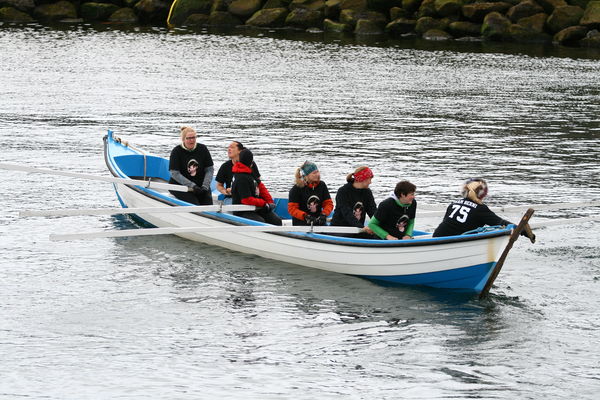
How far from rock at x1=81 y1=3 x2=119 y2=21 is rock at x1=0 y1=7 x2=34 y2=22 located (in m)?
3.54

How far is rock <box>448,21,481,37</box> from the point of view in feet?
193

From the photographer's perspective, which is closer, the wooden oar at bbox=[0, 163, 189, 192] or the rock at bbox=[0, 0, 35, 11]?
the wooden oar at bbox=[0, 163, 189, 192]

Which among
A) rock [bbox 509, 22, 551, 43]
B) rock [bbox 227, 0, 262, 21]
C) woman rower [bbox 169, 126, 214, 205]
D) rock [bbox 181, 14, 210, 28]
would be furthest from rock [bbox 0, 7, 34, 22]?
woman rower [bbox 169, 126, 214, 205]

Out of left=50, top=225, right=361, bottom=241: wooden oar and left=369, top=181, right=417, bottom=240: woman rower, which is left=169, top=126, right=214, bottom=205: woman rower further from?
left=369, top=181, right=417, bottom=240: woman rower

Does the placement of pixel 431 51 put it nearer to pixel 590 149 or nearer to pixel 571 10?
pixel 571 10

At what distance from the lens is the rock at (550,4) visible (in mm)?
57441

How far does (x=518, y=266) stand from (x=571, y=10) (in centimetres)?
4502

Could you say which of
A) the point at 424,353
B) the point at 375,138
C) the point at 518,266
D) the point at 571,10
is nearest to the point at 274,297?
the point at 424,353

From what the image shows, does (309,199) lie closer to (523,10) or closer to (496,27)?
(496,27)

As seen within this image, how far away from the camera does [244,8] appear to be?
66.1 meters

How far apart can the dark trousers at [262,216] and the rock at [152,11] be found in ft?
177

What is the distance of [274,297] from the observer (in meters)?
13.8


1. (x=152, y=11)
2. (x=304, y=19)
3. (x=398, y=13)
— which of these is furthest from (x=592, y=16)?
(x=152, y=11)

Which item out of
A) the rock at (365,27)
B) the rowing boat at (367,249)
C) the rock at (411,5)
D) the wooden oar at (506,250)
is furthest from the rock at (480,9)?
the wooden oar at (506,250)
